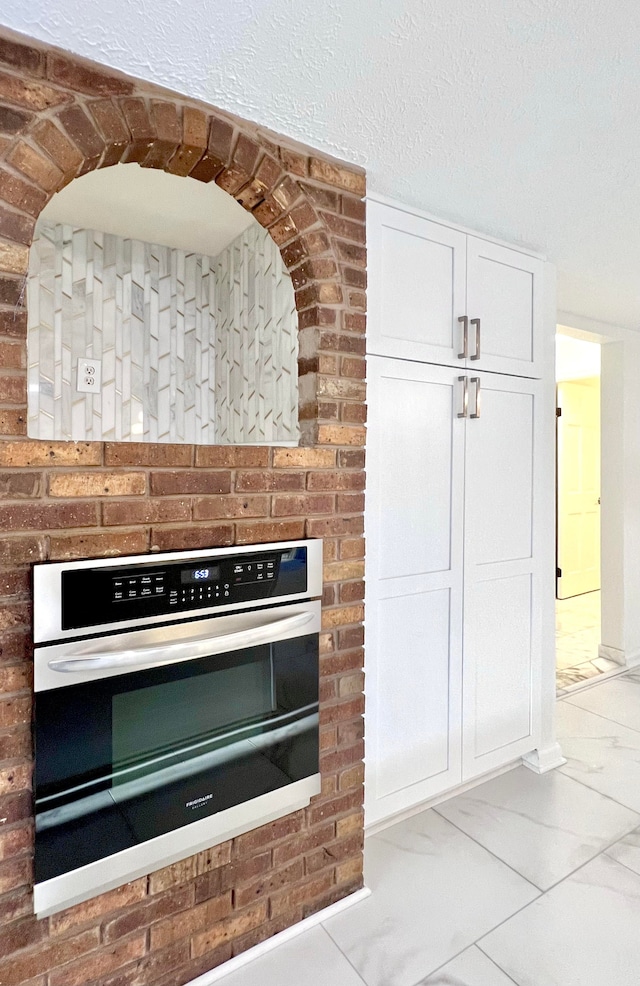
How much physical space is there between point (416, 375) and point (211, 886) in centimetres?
166

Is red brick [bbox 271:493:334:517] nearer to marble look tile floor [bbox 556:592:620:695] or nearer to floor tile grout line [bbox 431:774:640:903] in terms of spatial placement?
floor tile grout line [bbox 431:774:640:903]

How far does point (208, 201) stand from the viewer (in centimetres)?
206

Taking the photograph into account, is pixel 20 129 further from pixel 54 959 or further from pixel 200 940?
pixel 200 940

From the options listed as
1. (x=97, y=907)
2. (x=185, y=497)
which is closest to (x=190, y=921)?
(x=97, y=907)

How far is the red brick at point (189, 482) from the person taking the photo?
1.36 meters

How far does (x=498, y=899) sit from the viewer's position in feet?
5.58

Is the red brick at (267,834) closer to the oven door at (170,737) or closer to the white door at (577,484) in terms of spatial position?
the oven door at (170,737)

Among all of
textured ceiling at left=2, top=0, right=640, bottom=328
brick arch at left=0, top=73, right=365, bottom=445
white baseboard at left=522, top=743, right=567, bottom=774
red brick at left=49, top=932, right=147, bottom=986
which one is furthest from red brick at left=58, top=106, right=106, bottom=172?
white baseboard at left=522, top=743, right=567, bottom=774

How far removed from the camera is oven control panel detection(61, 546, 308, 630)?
4.06 feet

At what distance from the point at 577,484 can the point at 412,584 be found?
4.36 meters

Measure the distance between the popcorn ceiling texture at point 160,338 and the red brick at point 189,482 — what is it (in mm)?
500

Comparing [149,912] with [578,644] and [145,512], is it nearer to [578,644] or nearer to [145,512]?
[145,512]

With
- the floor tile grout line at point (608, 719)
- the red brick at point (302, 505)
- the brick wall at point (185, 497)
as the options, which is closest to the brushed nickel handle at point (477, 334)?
the brick wall at point (185, 497)

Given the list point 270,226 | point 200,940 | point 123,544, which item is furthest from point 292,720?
point 270,226
